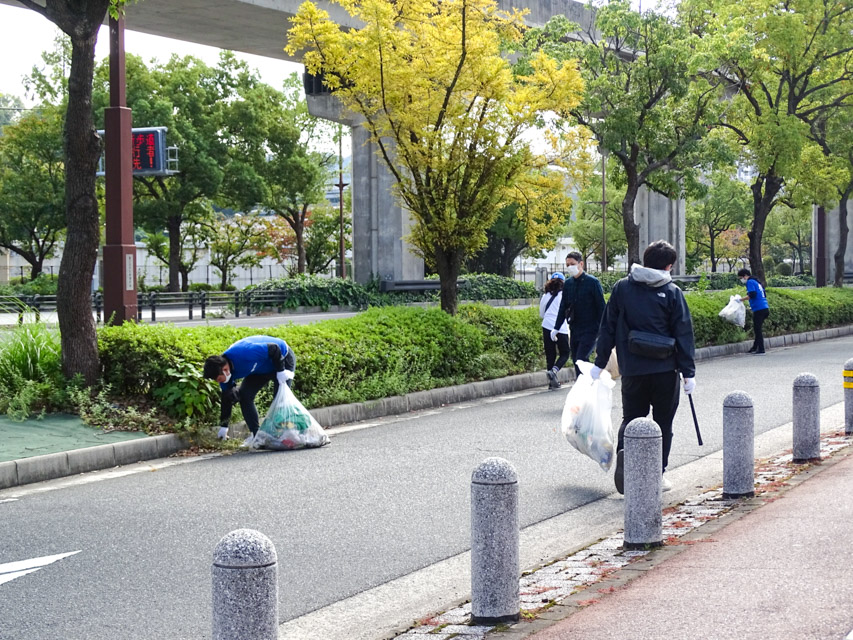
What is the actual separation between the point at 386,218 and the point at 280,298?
4832mm

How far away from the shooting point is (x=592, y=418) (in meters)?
8.21

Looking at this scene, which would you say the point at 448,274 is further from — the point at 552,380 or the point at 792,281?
the point at 792,281

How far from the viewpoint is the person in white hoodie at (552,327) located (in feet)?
49.3

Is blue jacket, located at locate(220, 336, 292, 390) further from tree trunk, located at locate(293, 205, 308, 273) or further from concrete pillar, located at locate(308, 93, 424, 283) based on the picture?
tree trunk, located at locate(293, 205, 308, 273)

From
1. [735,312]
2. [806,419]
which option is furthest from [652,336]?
[735,312]

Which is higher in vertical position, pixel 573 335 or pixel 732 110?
pixel 732 110

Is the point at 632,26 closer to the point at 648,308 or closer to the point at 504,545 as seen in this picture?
the point at 648,308

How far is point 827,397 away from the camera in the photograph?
571 inches

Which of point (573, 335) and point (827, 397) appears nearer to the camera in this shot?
Answer: point (573, 335)

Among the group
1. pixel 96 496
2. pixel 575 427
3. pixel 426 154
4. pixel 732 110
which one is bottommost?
pixel 96 496

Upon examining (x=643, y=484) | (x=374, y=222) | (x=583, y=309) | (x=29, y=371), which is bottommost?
(x=643, y=484)

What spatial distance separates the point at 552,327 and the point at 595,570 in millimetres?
9233

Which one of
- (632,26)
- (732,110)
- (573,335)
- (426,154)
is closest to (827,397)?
(573,335)

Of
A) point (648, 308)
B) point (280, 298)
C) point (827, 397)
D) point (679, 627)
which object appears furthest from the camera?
point (280, 298)
